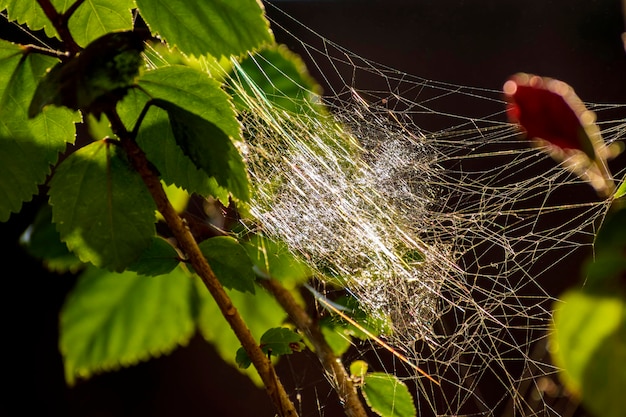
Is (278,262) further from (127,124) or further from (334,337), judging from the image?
(127,124)

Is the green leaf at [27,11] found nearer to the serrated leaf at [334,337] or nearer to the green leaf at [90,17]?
the green leaf at [90,17]

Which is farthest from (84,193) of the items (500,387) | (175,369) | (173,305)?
(175,369)

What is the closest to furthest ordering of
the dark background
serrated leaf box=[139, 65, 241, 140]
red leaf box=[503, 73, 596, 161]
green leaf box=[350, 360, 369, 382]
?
red leaf box=[503, 73, 596, 161]
serrated leaf box=[139, 65, 241, 140]
green leaf box=[350, 360, 369, 382]
the dark background

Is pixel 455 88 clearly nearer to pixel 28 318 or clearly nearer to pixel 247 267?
pixel 247 267

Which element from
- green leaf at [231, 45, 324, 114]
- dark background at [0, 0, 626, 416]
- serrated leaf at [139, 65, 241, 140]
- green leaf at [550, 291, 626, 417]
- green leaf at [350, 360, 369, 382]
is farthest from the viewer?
dark background at [0, 0, 626, 416]

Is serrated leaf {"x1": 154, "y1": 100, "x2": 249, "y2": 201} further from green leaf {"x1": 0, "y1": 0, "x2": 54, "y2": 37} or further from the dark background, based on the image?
the dark background

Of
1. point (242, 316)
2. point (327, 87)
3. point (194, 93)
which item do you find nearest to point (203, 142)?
point (194, 93)

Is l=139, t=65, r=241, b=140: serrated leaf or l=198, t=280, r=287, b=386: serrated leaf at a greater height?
l=139, t=65, r=241, b=140: serrated leaf

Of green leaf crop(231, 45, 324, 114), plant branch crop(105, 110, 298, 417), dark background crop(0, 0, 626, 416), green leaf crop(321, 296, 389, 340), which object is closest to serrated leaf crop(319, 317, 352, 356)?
green leaf crop(321, 296, 389, 340)
